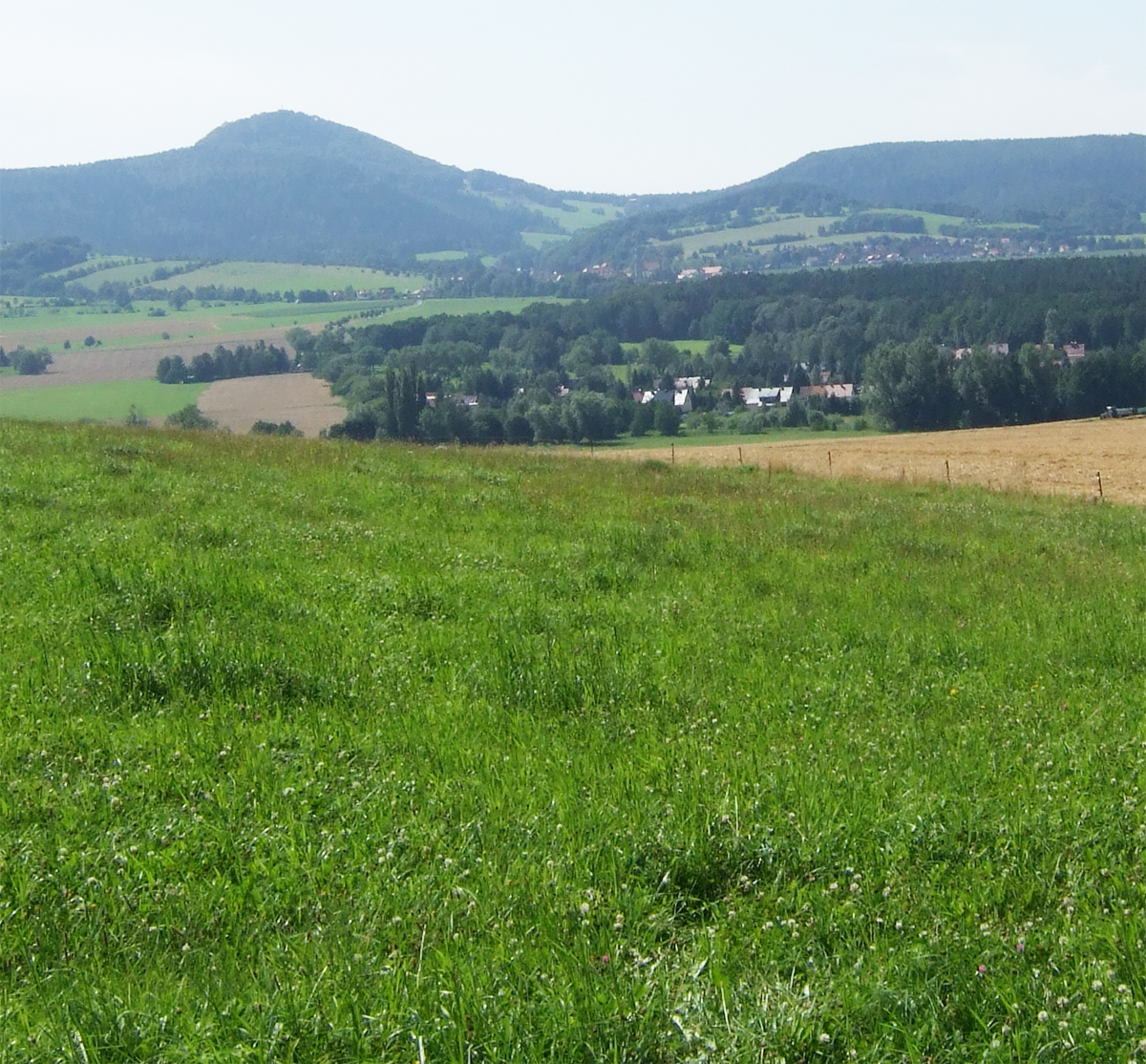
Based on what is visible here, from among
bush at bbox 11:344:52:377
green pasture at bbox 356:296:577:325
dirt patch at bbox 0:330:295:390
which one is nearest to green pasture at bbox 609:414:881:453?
dirt patch at bbox 0:330:295:390

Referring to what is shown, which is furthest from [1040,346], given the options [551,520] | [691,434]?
[551,520]

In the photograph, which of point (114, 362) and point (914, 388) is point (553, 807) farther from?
point (114, 362)

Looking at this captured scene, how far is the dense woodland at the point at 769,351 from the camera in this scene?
70062 mm

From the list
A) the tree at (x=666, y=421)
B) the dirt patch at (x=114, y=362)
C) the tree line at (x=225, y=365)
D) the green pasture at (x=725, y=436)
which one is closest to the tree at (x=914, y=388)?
the green pasture at (x=725, y=436)

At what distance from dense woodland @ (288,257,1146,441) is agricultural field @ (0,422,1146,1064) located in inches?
1855

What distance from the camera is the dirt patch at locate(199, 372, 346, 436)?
190ft

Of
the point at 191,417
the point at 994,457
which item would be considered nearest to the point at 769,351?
the point at 994,457

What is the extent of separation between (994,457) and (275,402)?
4376cm

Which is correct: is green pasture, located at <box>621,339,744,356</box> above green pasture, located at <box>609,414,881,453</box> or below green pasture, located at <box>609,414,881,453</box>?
above

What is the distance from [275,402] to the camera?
7050cm

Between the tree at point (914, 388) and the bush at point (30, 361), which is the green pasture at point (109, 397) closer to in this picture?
the bush at point (30, 361)

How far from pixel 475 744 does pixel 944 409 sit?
264 feet

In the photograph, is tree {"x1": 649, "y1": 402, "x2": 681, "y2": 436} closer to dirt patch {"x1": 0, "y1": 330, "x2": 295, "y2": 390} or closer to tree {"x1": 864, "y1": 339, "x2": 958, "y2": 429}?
tree {"x1": 864, "y1": 339, "x2": 958, "y2": 429}

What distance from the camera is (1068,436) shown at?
56969 mm
